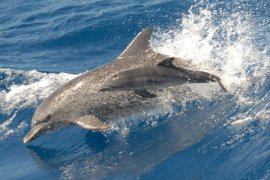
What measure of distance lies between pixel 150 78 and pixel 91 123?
70.3 inches

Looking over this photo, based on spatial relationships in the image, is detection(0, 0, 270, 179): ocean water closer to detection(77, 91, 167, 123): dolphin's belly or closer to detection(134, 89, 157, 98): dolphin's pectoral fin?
detection(77, 91, 167, 123): dolphin's belly

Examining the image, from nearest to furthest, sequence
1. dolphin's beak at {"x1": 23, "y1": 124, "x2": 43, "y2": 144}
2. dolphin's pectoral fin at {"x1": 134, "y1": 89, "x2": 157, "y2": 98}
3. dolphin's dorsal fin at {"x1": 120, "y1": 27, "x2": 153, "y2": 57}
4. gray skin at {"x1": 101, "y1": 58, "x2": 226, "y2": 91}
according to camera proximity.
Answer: gray skin at {"x1": 101, "y1": 58, "x2": 226, "y2": 91} < dolphin's pectoral fin at {"x1": 134, "y1": 89, "x2": 157, "y2": 98} < dolphin's beak at {"x1": 23, "y1": 124, "x2": 43, "y2": 144} < dolphin's dorsal fin at {"x1": 120, "y1": 27, "x2": 153, "y2": 57}

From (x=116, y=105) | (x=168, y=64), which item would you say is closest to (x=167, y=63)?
(x=168, y=64)

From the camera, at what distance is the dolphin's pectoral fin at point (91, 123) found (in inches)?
454

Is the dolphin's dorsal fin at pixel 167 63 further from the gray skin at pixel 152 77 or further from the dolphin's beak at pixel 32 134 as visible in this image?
the dolphin's beak at pixel 32 134

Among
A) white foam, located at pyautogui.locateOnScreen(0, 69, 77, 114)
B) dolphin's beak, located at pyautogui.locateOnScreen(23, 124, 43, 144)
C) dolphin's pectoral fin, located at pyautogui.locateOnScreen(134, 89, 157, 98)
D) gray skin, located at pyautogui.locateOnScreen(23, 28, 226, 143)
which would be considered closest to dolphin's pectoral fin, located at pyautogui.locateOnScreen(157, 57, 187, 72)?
gray skin, located at pyautogui.locateOnScreen(23, 28, 226, 143)

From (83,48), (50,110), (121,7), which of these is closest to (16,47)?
(83,48)

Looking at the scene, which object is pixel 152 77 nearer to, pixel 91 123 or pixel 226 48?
pixel 91 123

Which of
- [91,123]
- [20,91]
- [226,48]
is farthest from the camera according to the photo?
[226,48]

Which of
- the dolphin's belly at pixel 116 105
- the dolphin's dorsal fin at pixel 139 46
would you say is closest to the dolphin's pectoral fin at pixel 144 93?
the dolphin's belly at pixel 116 105

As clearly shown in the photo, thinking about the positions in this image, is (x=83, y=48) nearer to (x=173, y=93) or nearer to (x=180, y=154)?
(x=173, y=93)

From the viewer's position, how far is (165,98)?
13086 mm

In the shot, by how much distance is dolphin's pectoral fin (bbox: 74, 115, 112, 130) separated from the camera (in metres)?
11.5

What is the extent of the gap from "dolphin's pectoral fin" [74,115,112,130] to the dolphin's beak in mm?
1016
